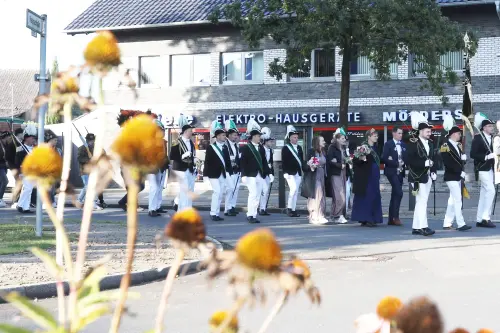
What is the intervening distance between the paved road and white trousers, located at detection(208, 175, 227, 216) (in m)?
2.46

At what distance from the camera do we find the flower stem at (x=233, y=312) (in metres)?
1.30

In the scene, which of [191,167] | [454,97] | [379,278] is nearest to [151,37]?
[454,97]

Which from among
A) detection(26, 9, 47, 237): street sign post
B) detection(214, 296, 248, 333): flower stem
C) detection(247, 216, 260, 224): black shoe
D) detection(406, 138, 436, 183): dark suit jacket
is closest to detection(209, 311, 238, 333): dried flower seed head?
detection(214, 296, 248, 333): flower stem

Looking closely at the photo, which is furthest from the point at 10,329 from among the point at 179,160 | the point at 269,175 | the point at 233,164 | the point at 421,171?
the point at 269,175

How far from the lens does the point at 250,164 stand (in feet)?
59.5

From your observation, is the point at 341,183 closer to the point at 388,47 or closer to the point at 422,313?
the point at 388,47

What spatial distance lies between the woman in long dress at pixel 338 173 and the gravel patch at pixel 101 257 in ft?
14.4

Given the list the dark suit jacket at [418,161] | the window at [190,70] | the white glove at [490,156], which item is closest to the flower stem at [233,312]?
the dark suit jacket at [418,161]

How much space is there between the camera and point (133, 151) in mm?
1257

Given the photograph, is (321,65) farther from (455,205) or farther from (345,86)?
(455,205)

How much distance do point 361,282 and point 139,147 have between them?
8.14 meters

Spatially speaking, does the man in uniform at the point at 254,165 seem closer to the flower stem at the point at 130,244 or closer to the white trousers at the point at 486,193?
the white trousers at the point at 486,193

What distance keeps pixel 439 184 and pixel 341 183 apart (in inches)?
557

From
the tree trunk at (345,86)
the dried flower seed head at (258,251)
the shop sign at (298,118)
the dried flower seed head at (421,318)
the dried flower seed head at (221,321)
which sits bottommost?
the dried flower seed head at (221,321)
